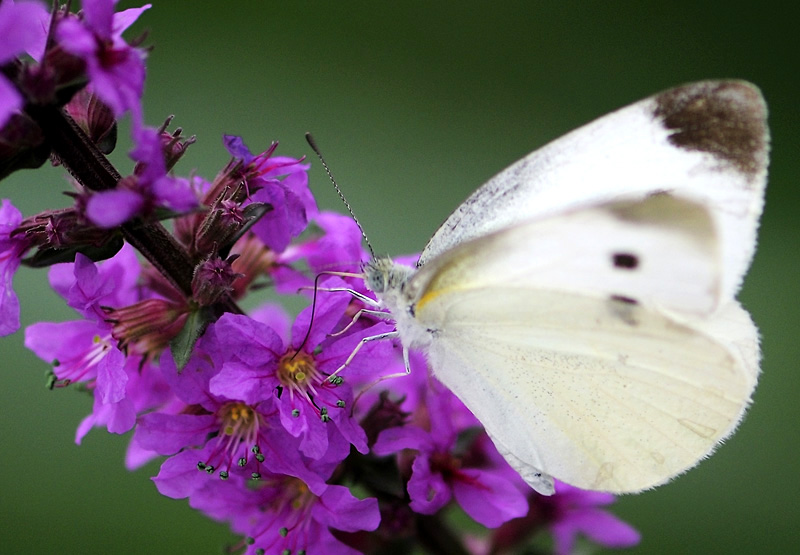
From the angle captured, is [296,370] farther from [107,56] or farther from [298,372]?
[107,56]

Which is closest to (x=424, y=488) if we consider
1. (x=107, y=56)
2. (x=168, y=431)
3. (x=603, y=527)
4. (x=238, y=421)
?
(x=238, y=421)

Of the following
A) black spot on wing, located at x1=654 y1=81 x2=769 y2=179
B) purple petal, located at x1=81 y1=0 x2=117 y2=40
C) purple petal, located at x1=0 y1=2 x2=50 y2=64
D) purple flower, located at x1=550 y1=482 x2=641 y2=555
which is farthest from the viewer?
purple flower, located at x1=550 y1=482 x2=641 y2=555

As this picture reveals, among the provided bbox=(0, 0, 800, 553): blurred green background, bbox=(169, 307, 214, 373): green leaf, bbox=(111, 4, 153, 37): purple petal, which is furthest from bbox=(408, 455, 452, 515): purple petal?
bbox=(0, 0, 800, 553): blurred green background

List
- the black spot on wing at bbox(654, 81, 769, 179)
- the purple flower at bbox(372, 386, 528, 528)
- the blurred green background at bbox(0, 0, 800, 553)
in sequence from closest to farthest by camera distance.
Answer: the black spot on wing at bbox(654, 81, 769, 179), the purple flower at bbox(372, 386, 528, 528), the blurred green background at bbox(0, 0, 800, 553)

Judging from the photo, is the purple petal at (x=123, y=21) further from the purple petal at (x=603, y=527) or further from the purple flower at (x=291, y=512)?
the purple petal at (x=603, y=527)

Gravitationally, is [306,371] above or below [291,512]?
above

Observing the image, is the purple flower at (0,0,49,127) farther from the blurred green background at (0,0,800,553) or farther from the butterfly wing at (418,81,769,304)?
the blurred green background at (0,0,800,553)

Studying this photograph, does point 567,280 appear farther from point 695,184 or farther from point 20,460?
point 20,460
